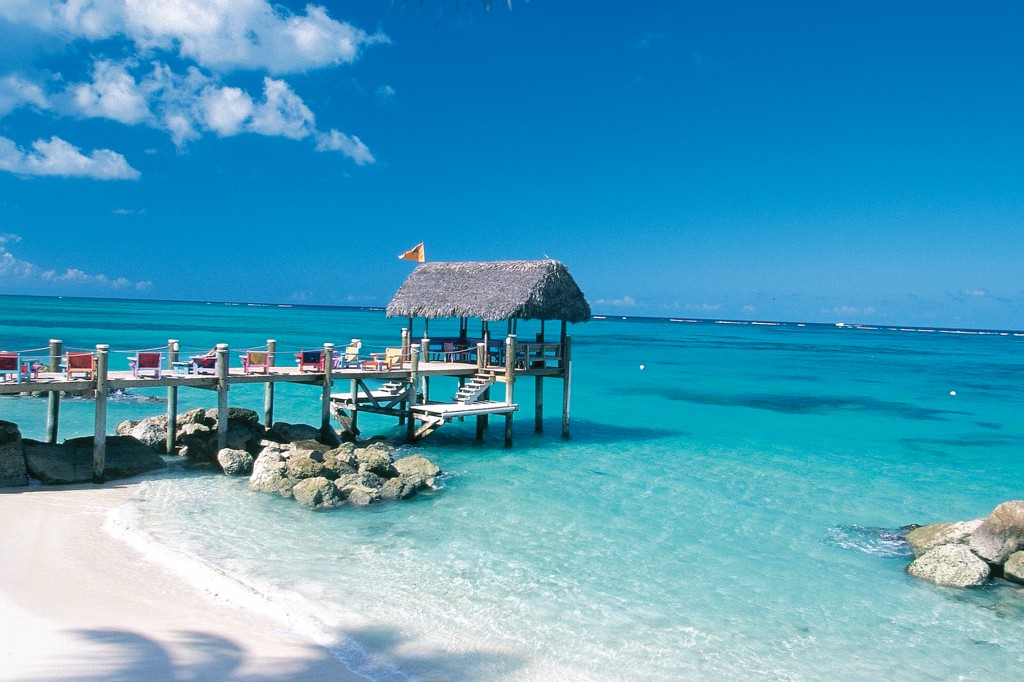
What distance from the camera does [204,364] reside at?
17.0m

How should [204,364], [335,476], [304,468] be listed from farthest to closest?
[204,364] < [335,476] < [304,468]

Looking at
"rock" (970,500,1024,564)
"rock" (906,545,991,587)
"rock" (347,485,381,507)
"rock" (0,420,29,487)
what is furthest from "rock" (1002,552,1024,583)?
"rock" (0,420,29,487)

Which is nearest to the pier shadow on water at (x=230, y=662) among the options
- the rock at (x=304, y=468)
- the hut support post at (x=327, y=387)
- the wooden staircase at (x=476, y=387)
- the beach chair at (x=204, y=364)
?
the rock at (x=304, y=468)

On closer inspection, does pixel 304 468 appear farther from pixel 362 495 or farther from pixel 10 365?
pixel 10 365

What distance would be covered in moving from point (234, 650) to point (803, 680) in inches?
247

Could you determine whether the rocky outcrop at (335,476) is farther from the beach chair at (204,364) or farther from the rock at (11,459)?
the rock at (11,459)

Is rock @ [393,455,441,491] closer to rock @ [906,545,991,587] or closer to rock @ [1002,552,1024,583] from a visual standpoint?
rock @ [906,545,991,587]

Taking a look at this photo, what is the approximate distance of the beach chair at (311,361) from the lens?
1833 centimetres

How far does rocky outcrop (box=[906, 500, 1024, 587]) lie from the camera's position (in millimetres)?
11648

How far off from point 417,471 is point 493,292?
680 centimetres

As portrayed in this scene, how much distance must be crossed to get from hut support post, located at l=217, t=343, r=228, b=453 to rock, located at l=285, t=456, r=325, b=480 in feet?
7.64

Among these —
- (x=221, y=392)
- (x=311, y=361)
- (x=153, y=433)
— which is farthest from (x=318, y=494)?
(x=153, y=433)

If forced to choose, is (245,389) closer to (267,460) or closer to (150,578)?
(267,460)

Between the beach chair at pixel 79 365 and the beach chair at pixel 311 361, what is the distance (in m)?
4.49
